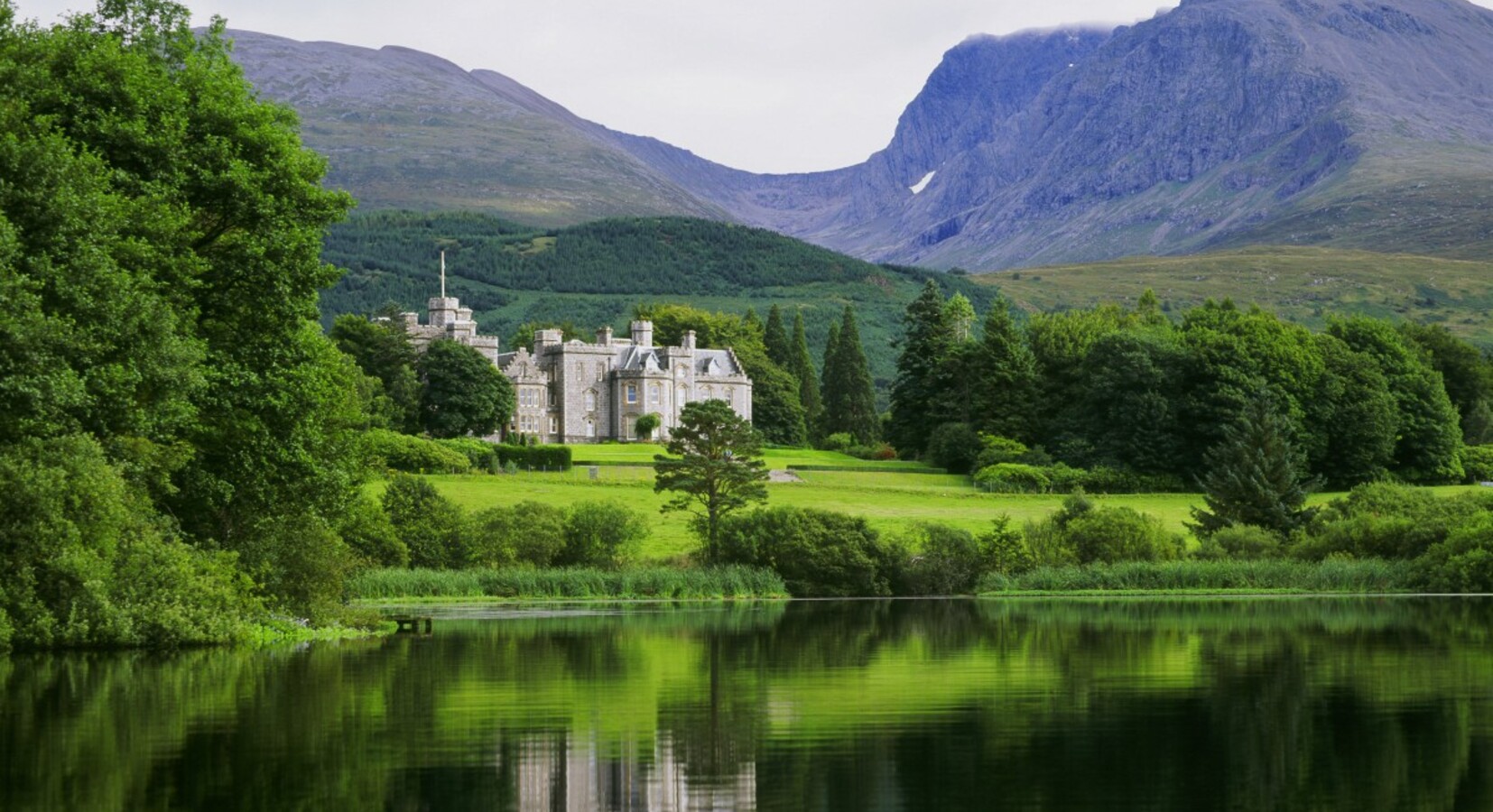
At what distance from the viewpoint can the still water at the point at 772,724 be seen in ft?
45.0

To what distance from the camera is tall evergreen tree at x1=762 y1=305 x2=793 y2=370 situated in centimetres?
14038

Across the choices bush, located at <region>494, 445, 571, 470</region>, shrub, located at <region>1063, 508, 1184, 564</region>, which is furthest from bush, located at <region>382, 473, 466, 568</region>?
bush, located at <region>494, 445, 571, 470</region>

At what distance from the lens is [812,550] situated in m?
52.9

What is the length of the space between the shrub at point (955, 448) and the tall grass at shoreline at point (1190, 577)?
144ft

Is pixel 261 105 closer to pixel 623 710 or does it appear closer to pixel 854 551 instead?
pixel 623 710

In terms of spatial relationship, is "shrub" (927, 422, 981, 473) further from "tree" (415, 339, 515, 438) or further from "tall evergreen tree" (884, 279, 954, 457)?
"tree" (415, 339, 515, 438)

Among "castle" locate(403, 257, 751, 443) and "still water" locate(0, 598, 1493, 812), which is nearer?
"still water" locate(0, 598, 1493, 812)

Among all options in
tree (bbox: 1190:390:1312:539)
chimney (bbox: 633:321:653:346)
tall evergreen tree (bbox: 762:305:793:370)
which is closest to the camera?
tree (bbox: 1190:390:1312:539)

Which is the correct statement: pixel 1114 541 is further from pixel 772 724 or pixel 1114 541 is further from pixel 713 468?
pixel 772 724

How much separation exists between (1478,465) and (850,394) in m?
46.6

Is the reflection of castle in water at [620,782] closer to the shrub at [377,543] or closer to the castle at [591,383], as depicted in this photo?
the shrub at [377,543]

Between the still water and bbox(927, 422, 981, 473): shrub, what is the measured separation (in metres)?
66.5

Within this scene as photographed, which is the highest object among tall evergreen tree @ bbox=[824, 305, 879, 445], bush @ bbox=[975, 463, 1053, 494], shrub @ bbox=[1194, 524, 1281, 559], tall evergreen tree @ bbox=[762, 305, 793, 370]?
tall evergreen tree @ bbox=[762, 305, 793, 370]

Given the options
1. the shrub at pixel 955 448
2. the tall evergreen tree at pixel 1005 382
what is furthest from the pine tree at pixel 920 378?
the shrub at pixel 955 448
